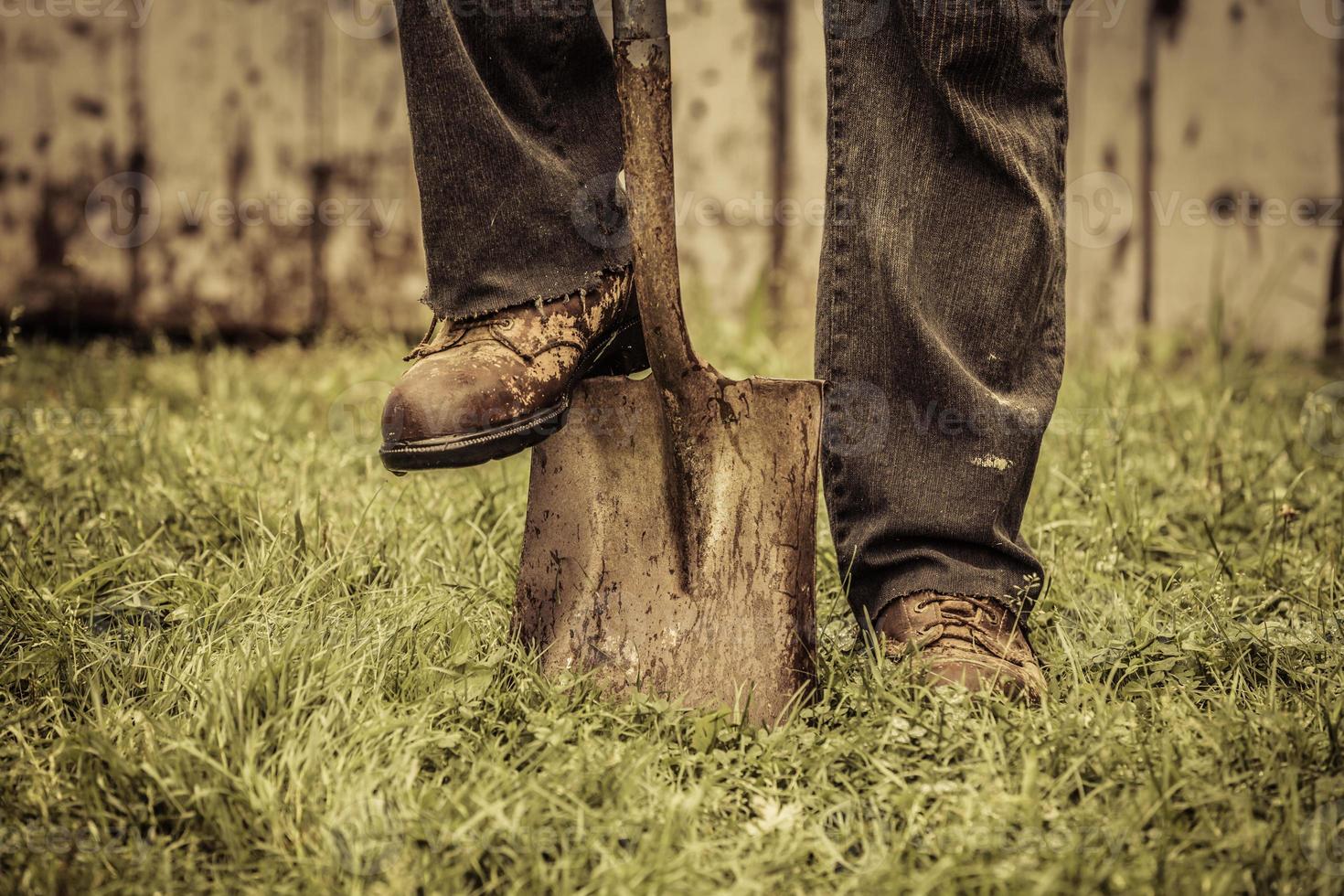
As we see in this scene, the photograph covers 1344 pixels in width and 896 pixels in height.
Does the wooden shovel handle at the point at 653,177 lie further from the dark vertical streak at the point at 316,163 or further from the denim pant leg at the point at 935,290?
the dark vertical streak at the point at 316,163

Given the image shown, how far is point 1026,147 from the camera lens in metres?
1.18

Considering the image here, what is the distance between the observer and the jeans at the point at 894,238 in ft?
3.84

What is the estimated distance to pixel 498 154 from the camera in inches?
46.4

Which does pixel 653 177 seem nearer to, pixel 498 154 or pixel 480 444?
pixel 498 154

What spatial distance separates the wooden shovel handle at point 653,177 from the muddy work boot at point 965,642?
0.40 m

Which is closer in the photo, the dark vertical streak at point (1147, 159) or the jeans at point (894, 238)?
the jeans at point (894, 238)

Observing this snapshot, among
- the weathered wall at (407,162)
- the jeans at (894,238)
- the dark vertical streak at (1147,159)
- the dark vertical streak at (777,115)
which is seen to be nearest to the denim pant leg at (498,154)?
the jeans at (894,238)

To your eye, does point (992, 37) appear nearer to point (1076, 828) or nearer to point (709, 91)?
point (1076, 828)

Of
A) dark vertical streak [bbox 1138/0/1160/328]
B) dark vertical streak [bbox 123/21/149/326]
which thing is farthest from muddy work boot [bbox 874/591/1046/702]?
dark vertical streak [bbox 123/21/149/326]

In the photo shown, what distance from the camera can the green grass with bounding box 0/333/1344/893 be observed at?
0.85m

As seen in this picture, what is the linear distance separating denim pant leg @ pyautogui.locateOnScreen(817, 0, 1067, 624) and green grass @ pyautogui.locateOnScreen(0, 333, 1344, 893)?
0.17 m

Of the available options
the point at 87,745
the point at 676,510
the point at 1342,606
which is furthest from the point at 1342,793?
the point at 87,745

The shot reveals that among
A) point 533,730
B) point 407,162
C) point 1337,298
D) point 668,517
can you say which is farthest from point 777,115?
point 533,730

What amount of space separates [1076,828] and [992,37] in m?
0.86
